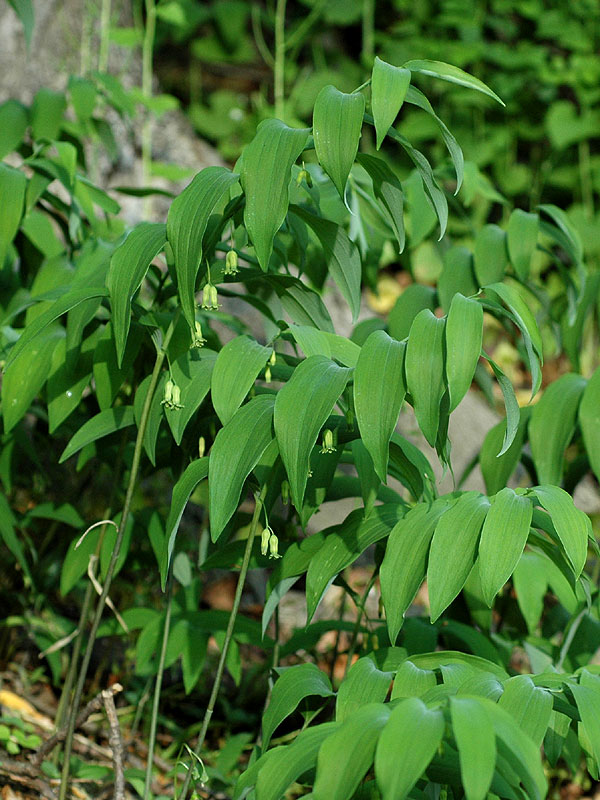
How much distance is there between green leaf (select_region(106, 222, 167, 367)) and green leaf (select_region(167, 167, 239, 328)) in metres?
0.04

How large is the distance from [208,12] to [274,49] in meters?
0.39

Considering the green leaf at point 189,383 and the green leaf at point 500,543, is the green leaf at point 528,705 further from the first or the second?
the green leaf at point 189,383

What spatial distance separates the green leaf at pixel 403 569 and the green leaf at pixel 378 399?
101 mm

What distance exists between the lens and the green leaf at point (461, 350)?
28.9 inches

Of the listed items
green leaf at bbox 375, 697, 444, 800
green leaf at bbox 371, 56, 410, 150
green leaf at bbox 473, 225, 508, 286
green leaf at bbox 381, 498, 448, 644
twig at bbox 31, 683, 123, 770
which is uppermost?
green leaf at bbox 371, 56, 410, 150

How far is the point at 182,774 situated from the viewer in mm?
1473

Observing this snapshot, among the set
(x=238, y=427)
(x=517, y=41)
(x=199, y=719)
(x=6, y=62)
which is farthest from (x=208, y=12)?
(x=238, y=427)

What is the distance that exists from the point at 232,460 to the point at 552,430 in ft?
1.73

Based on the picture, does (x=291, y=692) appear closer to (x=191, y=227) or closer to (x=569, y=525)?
(x=569, y=525)

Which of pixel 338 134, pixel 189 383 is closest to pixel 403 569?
pixel 189 383

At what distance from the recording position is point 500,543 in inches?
29.0

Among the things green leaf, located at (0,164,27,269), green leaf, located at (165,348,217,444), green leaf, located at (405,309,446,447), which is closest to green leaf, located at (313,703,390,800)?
green leaf, located at (405,309,446,447)

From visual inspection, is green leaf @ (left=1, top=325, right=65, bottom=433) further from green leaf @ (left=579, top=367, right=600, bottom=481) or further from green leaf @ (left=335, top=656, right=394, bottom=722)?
green leaf @ (left=579, top=367, right=600, bottom=481)

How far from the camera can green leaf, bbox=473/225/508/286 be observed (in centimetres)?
130
